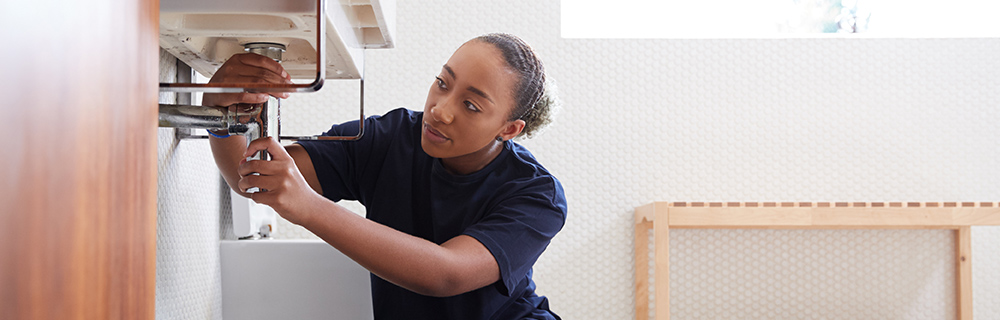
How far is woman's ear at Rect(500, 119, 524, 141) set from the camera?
1.06 metres

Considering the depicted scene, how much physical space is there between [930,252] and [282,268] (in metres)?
1.83

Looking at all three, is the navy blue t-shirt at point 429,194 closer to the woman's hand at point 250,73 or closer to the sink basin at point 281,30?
the sink basin at point 281,30

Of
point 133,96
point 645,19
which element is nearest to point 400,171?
point 133,96

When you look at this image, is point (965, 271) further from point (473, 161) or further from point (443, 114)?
point (443, 114)

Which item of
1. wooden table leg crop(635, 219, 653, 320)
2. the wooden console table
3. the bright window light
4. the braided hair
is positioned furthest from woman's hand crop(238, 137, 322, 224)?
the bright window light

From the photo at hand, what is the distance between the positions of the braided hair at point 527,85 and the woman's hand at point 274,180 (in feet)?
1.45

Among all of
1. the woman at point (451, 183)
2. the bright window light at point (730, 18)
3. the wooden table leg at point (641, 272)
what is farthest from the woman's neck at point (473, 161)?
the bright window light at point (730, 18)

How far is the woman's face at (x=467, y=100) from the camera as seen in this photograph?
3.17ft

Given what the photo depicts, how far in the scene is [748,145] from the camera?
201cm

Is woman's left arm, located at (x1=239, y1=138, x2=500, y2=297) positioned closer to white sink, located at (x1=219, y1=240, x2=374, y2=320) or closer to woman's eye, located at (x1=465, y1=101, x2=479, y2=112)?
woman's eye, located at (x1=465, y1=101, x2=479, y2=112)

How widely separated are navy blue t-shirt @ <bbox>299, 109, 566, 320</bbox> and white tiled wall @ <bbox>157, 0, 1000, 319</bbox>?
0.82m

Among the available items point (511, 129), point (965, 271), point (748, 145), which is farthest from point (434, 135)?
point (965, 271)

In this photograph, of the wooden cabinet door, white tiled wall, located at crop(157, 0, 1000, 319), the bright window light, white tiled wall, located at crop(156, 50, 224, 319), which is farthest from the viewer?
the bright window light

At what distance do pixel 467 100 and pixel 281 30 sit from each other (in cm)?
34
